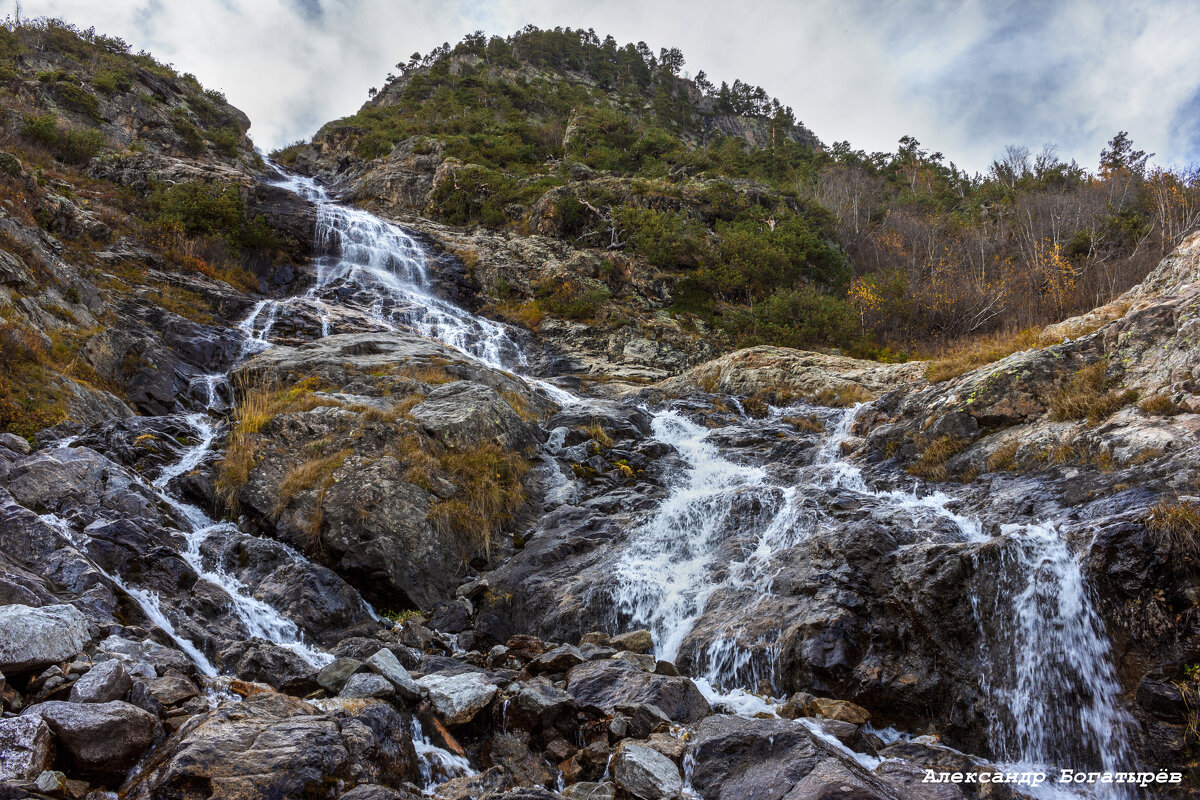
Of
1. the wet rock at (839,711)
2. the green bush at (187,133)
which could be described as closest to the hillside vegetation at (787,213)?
the green bush at (187,133)

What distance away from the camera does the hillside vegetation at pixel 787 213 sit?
76.2 ft

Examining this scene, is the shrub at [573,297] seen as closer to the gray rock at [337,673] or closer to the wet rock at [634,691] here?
the wet rock at [634,691]

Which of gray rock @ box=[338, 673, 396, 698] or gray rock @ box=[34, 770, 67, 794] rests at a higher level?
gray rock @ box=[338, 673, 396, 698]

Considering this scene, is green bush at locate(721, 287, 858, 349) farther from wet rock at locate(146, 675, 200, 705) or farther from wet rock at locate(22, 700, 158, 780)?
wet rock at locate(22, 700, 158, 780)

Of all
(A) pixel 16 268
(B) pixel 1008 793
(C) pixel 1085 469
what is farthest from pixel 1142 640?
(A) pixel 16 268

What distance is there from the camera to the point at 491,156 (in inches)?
1534

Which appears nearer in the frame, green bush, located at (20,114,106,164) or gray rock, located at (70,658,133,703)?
gray rock, located at (70,658,133,703)

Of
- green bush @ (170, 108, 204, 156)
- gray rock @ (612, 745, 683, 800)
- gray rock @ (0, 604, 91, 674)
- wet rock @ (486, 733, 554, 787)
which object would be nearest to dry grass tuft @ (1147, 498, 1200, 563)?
gray rock @ (612, 745, 683, 800)

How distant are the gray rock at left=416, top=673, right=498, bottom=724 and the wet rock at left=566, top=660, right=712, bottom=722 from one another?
0.88 m

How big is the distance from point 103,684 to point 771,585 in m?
6.85

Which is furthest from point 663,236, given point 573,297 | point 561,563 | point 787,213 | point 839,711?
point 839,711

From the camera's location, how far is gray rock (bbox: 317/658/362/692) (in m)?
5.06

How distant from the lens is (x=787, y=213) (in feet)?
103

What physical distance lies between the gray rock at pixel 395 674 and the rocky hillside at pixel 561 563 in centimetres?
3
